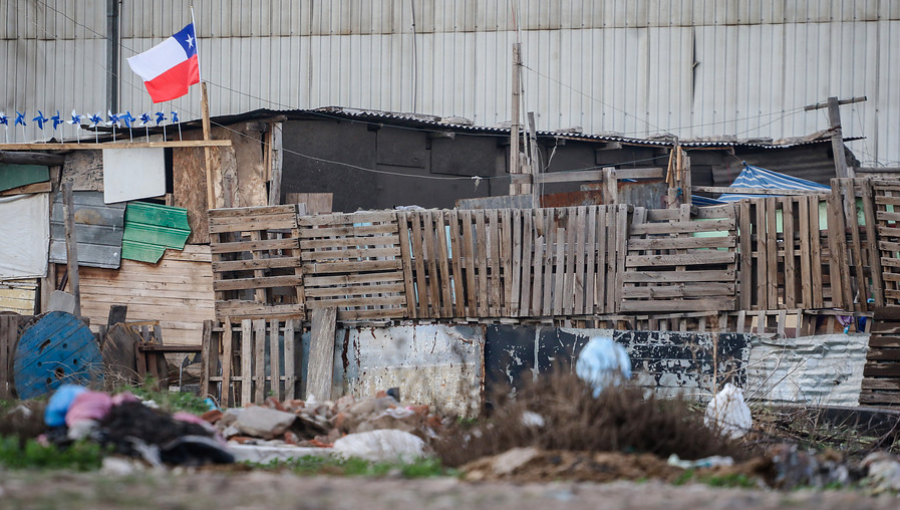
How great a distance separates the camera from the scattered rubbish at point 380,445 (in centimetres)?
797

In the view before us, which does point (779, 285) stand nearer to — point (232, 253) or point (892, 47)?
point (232, 253)

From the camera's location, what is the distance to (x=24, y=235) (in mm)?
18156

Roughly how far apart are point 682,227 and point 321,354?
490 centimetres

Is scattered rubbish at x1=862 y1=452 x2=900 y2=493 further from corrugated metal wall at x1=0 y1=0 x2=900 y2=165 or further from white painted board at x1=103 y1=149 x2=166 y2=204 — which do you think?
corrugated metal wall at x1=0 y1=0 x2=900 y2=165

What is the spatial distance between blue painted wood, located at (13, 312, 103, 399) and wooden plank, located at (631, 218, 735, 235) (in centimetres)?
718

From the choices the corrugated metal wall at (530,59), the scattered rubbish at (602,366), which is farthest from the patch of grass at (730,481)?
the corrugated metal wall at (530,59)

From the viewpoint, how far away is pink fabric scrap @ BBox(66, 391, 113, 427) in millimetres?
6816

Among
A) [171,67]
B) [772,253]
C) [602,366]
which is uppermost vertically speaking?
[171,67]

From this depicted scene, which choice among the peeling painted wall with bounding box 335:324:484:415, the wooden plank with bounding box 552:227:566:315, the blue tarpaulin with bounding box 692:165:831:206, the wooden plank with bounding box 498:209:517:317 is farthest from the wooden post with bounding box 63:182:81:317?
the blue tarpaulin with bounding box 692:165:831:206

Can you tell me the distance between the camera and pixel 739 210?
1271 centimetres

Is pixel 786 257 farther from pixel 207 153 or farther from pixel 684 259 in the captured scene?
pixel 207 153

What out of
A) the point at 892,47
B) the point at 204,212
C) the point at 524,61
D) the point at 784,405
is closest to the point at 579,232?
the point at 784,405

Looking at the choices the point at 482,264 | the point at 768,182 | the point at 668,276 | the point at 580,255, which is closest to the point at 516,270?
the point at 482,264

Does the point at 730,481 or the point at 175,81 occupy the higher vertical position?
the point at 175,81
